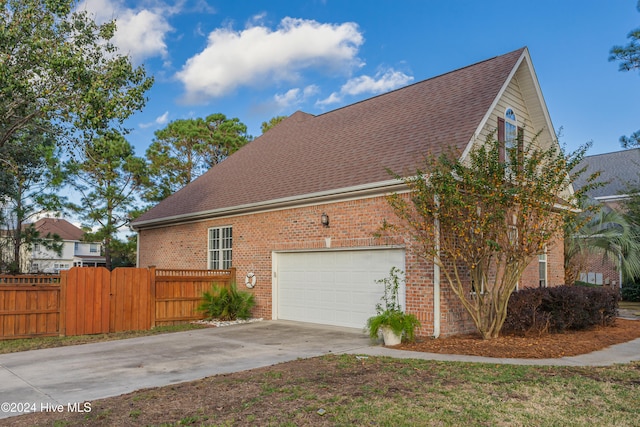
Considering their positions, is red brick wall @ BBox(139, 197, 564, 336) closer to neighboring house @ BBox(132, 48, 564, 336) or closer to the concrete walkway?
neighboring house @ BBox(132, 48, 564, 336)

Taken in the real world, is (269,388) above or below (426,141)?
below

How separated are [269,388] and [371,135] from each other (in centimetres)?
932

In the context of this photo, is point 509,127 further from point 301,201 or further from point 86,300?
point 86,300

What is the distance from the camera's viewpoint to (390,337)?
970 cm

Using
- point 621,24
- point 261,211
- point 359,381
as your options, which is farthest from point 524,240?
point 621,24

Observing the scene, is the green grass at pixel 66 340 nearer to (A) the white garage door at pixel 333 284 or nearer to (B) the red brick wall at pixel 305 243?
(A) the white garage door at pixel 333 284

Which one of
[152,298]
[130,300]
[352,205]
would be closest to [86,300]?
[130,300]

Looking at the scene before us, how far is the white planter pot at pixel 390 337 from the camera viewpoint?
9.67 m

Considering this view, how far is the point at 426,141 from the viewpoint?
1181 centimetres

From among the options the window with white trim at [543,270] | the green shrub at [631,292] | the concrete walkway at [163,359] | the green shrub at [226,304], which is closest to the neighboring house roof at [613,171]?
the green shrub at [631,292]

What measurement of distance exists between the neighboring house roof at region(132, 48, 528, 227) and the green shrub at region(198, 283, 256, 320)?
270cm

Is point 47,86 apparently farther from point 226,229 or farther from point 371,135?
point 371,135

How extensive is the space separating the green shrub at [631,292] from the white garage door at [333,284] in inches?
717

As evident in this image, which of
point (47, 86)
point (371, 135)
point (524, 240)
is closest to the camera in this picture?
point (524, 240)
